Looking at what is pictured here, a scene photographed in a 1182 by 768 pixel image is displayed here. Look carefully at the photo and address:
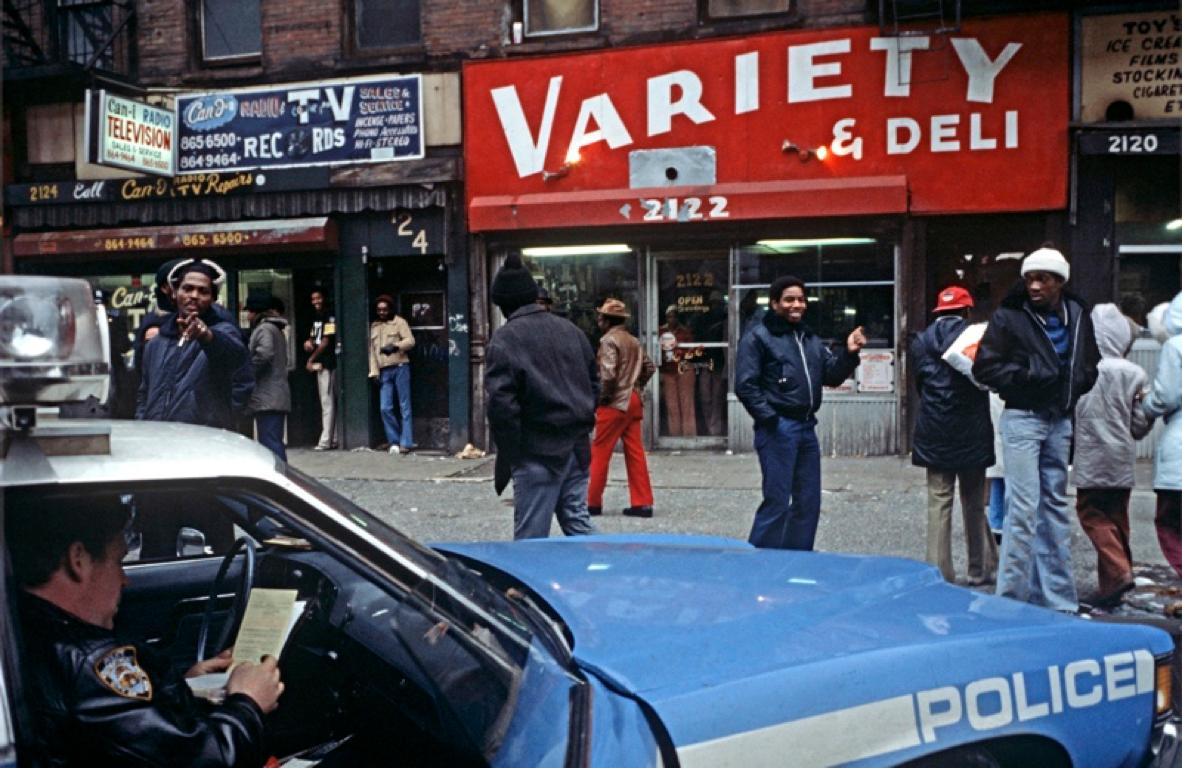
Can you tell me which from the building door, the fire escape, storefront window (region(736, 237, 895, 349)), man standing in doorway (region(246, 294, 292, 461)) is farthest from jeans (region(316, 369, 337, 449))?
storefront window (region(736, 237, 895, 349))

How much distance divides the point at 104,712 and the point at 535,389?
3.58 m

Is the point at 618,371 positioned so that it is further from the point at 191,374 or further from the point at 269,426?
the point at 191,374

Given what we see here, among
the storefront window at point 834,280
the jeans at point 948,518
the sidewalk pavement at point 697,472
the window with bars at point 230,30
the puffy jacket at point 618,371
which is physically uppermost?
the window with bars at point 230,30

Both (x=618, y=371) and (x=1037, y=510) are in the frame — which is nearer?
(x=1037, y=510)

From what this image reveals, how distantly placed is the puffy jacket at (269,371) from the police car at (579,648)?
6.08 meters

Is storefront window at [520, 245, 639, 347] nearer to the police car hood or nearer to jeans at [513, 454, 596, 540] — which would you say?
jeans at [513, 454, 596, 540]

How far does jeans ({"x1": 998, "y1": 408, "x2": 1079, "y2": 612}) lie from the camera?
5.42 m

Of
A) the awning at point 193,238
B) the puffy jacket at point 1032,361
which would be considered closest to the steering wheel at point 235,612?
the puffy jacket at point 1032,361

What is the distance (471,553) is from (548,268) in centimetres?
974

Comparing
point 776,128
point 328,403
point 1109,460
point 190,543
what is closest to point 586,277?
point 776,128

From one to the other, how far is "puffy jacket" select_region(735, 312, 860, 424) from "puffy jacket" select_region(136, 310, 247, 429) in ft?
9.58

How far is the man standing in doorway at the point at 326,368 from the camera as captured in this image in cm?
1333

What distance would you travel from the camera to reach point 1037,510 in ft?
17.9

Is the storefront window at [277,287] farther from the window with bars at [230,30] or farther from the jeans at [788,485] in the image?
the jeans at [788,485]
